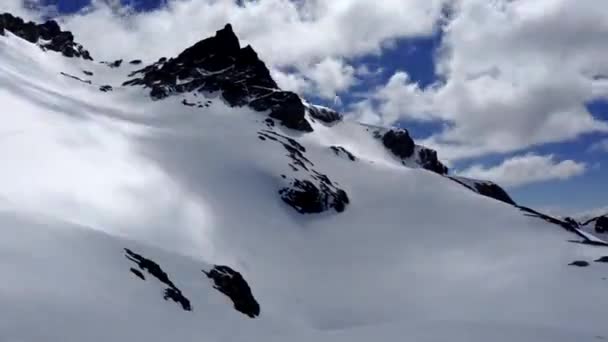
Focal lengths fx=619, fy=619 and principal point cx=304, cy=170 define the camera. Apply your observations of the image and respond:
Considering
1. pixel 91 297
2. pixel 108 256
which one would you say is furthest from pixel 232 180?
pixel 91 297

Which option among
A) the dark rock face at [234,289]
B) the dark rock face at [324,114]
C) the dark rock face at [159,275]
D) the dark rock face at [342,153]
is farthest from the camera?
the dark rock face at [324,114]

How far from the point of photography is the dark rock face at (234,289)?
4928cm

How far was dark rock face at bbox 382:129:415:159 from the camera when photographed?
167350mm

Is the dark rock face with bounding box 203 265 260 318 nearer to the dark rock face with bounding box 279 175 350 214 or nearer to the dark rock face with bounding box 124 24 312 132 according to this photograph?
the dark rock face with bounding box 279 175 350 214

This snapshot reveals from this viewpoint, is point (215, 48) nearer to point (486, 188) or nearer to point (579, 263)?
point (486, 188)

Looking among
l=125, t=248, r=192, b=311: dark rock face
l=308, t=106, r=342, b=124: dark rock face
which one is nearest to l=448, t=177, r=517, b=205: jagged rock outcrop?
l=308, t=106, r=342, b=124: dark rock face

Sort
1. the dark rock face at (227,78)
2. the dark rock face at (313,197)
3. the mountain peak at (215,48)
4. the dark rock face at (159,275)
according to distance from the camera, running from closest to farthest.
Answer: the dark rock face at (159,275) → the dark rock face at (313,197) → the dark rock face at (227,78) → the mountain peak at (215,48)

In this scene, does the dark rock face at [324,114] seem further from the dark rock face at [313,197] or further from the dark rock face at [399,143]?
the dark rock face at [313,197]

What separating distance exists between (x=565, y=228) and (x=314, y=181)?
42873mm

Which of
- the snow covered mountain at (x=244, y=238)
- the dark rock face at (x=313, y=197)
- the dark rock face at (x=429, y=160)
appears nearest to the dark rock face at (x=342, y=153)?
the snow covered mountain at (x=244, y=238)

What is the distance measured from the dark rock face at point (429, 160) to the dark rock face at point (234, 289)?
397 feet

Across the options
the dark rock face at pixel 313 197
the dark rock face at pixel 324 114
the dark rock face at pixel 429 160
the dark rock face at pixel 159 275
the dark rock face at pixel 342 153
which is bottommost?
the dark rock face at pixel 159 275

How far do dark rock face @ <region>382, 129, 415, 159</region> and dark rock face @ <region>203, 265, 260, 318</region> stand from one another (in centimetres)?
11792

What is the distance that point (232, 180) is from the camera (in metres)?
98.3
